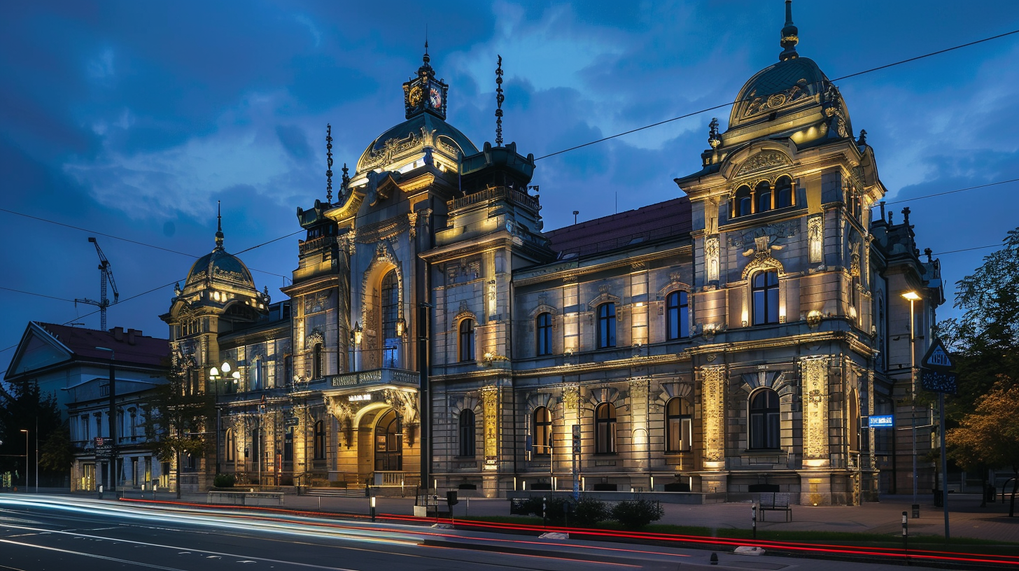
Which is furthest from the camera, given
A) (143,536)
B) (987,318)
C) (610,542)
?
(987,318)

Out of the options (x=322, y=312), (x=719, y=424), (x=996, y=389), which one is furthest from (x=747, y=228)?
(x=322, y=312)

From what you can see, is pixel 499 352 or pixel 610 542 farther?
pixel 499 352

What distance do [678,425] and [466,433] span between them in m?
13.1

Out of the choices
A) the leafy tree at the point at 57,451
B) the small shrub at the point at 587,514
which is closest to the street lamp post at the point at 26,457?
the leafy tree at the point at 57,451

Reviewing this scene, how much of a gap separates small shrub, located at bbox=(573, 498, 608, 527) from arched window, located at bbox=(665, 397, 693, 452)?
1451cm

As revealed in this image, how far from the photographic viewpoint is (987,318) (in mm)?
33781

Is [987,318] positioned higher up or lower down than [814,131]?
lower down

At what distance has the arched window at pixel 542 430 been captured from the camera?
44.4m

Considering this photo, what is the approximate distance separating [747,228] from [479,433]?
62.2 ft

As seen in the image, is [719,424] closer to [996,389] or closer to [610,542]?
[996,389]

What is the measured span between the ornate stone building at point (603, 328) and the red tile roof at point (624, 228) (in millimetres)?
298

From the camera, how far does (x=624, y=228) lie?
59219 millimetres

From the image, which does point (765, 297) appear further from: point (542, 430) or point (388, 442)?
point (388, 442)

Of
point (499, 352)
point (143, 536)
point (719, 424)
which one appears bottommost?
point (143, 536)
